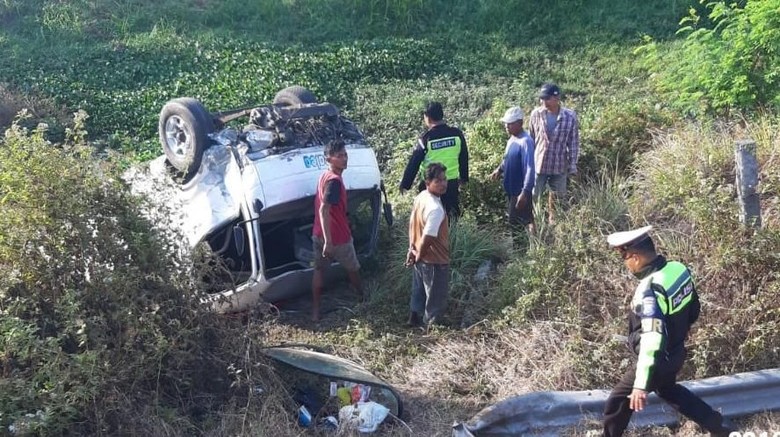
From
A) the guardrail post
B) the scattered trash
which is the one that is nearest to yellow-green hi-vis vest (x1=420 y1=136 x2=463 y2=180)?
the guardrail post

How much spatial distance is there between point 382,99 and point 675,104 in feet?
16.8

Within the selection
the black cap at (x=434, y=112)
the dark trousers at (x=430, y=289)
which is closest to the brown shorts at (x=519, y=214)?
the black cap at (x=434, y=112)

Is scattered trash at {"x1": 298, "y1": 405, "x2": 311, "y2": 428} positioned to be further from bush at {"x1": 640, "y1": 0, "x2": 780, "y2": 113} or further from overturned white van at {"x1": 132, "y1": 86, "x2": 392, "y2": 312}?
bush at {"x1": 640, "y1": 0, "x2": 780, "y2": 113}

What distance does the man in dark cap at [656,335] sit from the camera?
501cm

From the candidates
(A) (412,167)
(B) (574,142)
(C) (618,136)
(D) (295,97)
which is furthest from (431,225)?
(C) (618,136)

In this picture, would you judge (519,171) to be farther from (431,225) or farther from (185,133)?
(185,133)

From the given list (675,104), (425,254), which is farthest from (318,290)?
(675,104)

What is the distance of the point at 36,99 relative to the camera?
14.1 metres

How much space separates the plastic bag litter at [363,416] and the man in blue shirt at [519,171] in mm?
2641

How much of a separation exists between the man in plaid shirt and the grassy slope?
41cm

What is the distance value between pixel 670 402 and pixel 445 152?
347 centimetres

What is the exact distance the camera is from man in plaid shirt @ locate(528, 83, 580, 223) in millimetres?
8250

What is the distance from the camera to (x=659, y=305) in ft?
16.6

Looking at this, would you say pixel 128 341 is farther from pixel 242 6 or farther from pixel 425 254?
pixel 242 6
